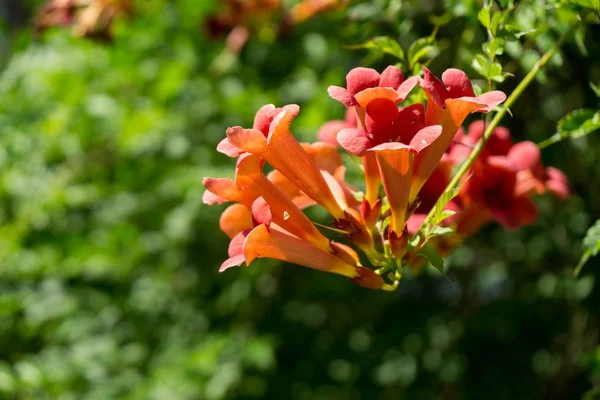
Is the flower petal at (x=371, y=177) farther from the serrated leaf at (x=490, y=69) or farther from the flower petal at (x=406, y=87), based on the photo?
the serrated leaf at (x=490, y=69)

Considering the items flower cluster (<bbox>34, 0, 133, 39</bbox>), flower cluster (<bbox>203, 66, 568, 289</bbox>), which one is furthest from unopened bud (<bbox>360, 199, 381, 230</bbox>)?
flower cluster (<bbox>34, 0, 133, 39</bbox>)

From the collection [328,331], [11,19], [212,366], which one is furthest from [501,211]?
[11,19]

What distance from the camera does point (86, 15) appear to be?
3.35 m

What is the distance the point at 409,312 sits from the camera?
3.52 meters

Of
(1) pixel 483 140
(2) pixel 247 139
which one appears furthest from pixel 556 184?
(2) pixel 247 139

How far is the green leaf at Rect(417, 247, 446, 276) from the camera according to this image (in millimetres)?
1261

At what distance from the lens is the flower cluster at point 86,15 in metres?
3.31

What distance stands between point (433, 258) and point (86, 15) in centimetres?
258

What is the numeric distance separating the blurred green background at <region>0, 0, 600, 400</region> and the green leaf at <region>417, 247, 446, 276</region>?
1888 mm

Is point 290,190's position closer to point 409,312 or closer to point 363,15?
point 363,15

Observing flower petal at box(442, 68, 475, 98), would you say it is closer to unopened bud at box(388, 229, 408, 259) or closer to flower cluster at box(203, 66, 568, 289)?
flower cluster at box(203, 66, 568, 289)

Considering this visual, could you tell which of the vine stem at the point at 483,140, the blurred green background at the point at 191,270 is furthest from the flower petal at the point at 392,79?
the blurred green background at the point at 191,270

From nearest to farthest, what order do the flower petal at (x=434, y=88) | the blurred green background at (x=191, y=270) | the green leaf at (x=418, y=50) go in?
the flower petal at (x=434, y=88), the green leaf at (x=418, y=50), the blurred green background at (x=191, y=270)

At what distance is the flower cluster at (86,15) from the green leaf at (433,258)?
2443mm
